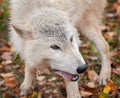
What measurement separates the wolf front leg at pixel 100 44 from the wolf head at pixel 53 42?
1.15m

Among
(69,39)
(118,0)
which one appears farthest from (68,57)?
(118,0)

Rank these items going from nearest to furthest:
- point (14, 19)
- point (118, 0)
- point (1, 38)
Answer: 1. point (14, 19)
2. point (1, 38)
3. point (118, 0)

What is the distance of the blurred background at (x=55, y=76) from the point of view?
516 cm

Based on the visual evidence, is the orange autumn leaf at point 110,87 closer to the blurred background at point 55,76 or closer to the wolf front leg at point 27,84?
the blurred background at point 55,76

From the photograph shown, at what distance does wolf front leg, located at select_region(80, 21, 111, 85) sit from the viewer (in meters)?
5.65

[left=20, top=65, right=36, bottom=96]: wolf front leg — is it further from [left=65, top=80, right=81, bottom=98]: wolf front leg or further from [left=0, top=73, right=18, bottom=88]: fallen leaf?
[left=65, top=80, right=81, bottom=98]: wolf front leg

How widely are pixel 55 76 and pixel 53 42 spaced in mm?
1422

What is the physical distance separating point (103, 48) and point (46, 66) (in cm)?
145

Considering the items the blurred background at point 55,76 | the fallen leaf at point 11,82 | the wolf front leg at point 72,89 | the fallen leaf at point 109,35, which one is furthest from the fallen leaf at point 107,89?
the fallen leaf at point 109,35

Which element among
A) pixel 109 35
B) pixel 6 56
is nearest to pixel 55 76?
pixel 6 56

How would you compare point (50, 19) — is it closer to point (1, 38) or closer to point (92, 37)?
point (92, 37)

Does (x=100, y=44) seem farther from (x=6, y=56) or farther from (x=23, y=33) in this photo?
(x=23, y=33)

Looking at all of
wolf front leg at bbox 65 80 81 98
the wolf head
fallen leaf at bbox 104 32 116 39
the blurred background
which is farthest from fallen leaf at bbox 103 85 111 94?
fallen leaf at bbox 104 32 116 39

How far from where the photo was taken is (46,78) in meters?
5.60
